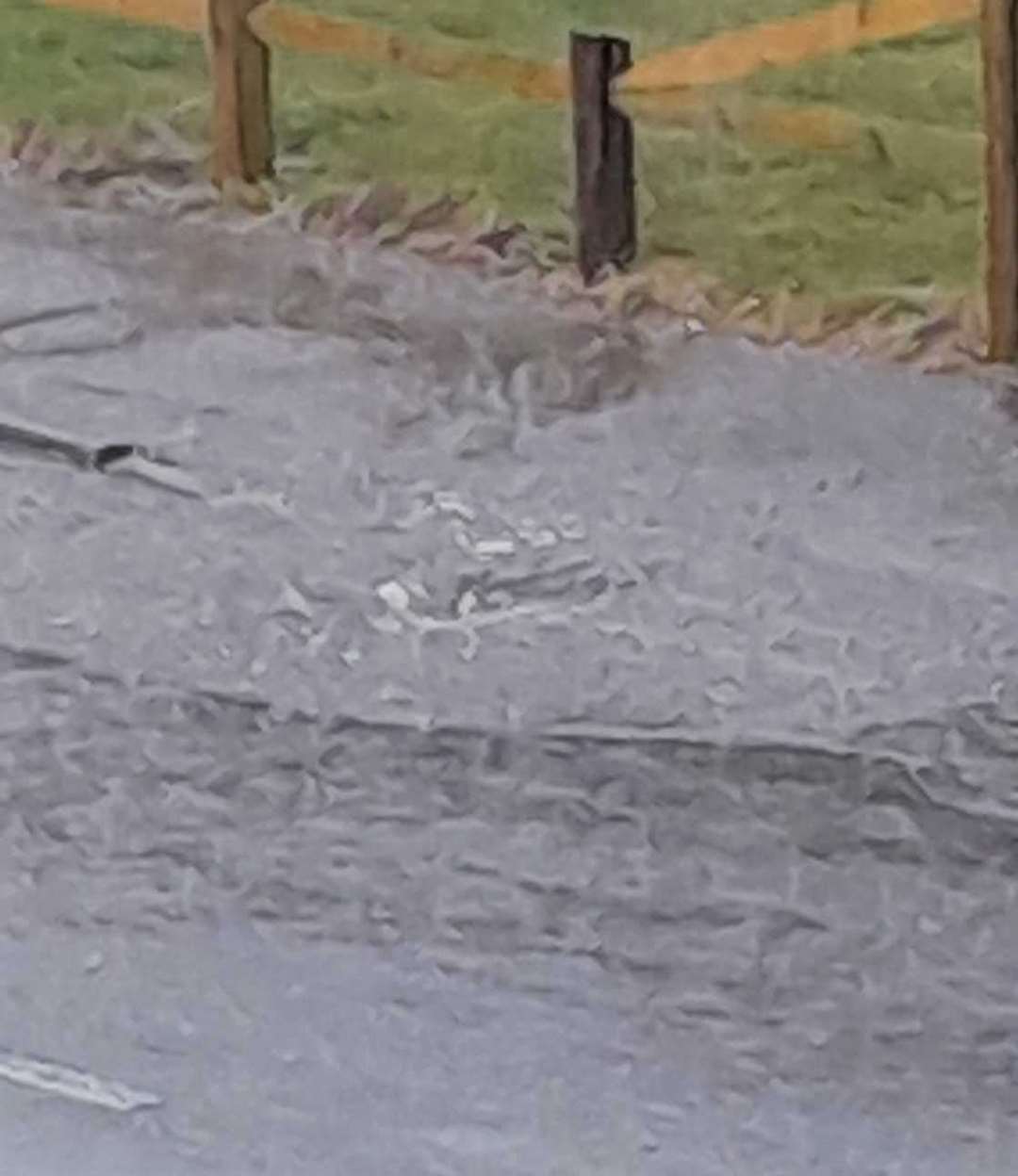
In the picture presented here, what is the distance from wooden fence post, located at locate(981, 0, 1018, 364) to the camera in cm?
143

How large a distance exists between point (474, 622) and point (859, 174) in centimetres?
34

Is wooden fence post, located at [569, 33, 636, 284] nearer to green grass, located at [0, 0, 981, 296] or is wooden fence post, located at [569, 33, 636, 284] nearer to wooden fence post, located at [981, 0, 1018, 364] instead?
green grass, located at [0, 0, 981, 296]

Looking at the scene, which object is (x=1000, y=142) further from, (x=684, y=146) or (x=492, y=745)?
(x=492, y=745)

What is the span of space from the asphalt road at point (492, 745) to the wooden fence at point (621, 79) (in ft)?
0.18

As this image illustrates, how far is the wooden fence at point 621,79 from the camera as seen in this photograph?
1.44m

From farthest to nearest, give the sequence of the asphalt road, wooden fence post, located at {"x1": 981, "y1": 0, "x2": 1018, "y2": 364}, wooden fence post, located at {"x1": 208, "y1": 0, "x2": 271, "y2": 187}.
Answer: wooden fence post, located at {"x1": 208, "y1": 0, "x2": 271, "y2": 187}
wooden fence post, located at {"x1": 981, "y1": 0, "x2": 1018, "y2": 364}
the asphalt road

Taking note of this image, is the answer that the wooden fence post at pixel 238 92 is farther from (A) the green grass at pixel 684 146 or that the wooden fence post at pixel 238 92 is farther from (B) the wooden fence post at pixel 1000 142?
(B) the wooden fence post at pixel 1000 142

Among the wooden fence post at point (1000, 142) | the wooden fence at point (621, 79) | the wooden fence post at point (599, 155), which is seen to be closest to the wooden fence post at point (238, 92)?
the wooden fence at point (621, 79)

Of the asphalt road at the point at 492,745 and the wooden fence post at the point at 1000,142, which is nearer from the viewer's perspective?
the asphalt road at the point at 492,745

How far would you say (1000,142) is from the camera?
4.73 feet

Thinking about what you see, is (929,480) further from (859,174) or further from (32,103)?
(32,103)

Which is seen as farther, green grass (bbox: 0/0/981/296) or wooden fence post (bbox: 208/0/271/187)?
wooden fence post (bbox: 208/0/271/187)

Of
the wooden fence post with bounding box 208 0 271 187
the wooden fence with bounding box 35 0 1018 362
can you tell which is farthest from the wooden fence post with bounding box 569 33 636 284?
the wooden fence post with bounding box 208 0 271 187

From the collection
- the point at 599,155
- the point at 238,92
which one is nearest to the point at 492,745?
the point at 599,155
